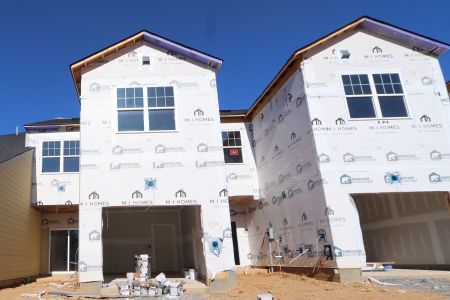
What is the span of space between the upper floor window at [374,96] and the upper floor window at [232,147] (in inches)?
253

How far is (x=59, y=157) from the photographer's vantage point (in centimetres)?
1822

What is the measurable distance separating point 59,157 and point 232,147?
8.35 metres

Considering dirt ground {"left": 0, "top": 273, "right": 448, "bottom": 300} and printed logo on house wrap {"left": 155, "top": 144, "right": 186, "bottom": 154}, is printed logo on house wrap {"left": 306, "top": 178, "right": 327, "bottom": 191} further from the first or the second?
printed logo on house wrap {"left": 155, "top": 144, "right": 186, "bottom": 154}

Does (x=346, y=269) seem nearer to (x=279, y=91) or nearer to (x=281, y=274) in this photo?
(x=281, y=274)

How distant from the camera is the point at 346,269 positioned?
38.8ft

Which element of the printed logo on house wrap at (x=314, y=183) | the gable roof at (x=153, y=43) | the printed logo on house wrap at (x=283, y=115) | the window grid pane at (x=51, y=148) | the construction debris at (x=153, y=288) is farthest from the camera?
the window grid pane at (x=51, y=148)

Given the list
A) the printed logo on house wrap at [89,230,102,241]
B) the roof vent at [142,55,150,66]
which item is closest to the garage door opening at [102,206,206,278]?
the printed logo on house wrap at [89,230,102,241]

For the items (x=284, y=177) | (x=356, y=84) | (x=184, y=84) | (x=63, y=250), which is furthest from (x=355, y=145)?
(x=63, y=250)

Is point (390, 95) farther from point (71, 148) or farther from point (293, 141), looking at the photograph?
point (71, 148)

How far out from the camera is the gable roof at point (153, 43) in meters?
13.9

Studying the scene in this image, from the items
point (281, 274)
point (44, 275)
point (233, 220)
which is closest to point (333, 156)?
point (281, 274)

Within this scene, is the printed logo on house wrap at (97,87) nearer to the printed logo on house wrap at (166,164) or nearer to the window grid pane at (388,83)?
the printed logo on house wrap at (166,164)

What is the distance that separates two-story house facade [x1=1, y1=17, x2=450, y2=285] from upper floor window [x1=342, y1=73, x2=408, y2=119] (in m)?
0.04

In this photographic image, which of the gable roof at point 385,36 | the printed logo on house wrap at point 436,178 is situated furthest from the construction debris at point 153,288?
the printed logo on house wrap at point 436,178
